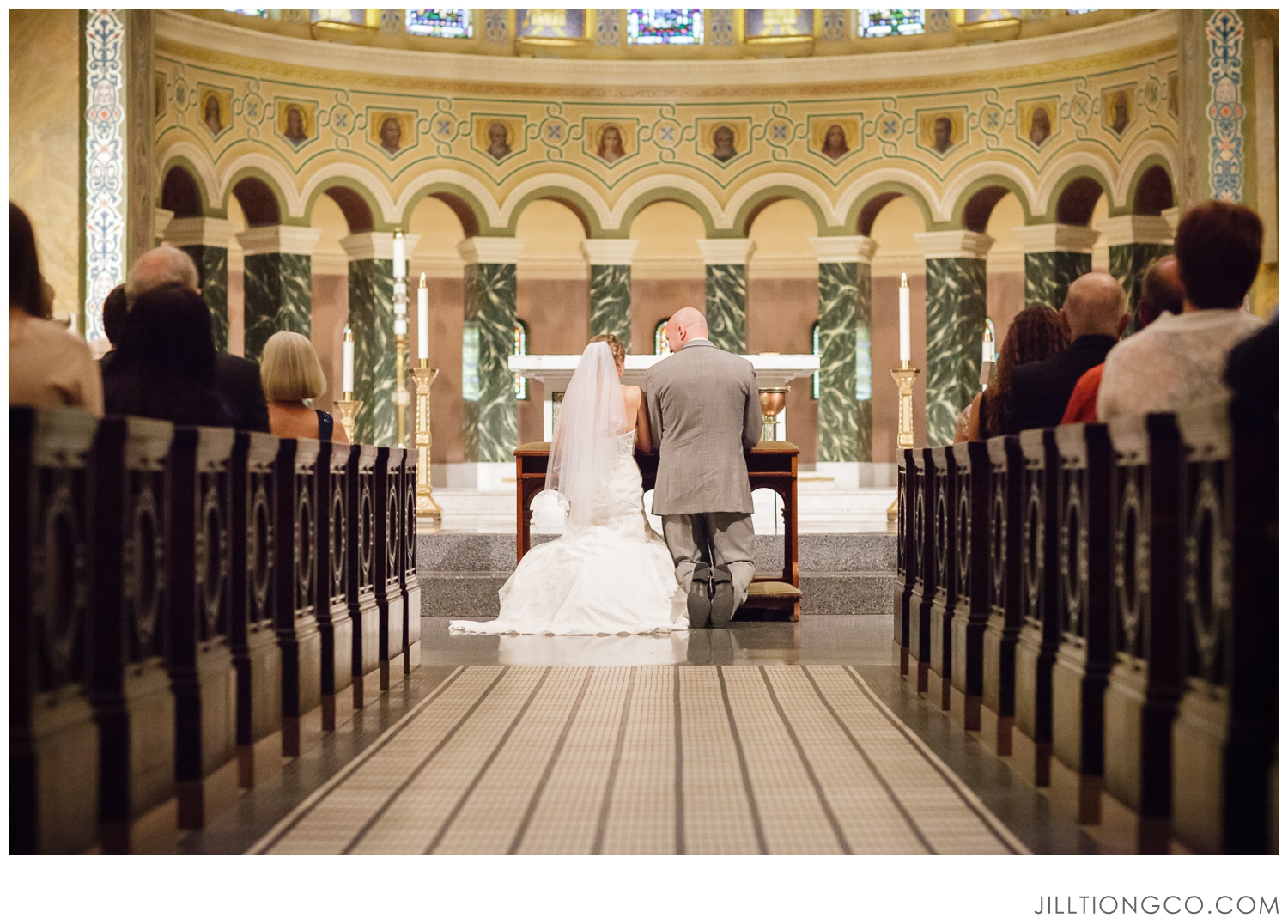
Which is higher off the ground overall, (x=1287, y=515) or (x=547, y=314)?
(x=547, y=314)

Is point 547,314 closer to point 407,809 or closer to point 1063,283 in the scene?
point 1063,283

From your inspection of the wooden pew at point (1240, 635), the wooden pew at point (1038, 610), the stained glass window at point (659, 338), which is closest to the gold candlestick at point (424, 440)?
the wooden pew at point (1038, 610)

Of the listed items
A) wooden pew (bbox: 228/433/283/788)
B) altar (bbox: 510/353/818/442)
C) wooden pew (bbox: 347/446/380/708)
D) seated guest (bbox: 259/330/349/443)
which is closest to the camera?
wooden pew (bbox: 228/433/283/788)

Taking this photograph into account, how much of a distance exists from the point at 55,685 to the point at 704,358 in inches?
208

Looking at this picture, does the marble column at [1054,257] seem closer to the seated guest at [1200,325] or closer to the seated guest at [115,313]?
the seated guest at [115,313]

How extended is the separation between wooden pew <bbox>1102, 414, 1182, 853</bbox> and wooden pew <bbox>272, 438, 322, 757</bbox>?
8.65ft

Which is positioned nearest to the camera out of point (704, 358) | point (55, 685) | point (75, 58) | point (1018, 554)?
point (55, 685)

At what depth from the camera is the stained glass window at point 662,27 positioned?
17.0 m

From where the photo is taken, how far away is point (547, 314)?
1997cm

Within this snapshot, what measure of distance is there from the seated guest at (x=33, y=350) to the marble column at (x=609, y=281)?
13699mm

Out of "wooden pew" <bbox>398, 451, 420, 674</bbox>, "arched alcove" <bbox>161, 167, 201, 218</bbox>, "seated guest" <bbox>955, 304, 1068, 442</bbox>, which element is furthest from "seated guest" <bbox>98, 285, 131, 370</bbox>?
"arched alcove" <bbox>161, 167, 201, 218</bbox>

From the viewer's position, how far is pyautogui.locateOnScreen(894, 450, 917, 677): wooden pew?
267 inches

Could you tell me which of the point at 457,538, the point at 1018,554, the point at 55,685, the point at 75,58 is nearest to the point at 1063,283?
the point at 457,538

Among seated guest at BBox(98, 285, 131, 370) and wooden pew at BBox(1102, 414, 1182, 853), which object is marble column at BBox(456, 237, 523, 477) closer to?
seated guest at BBox(98, 285, 131, 370)
